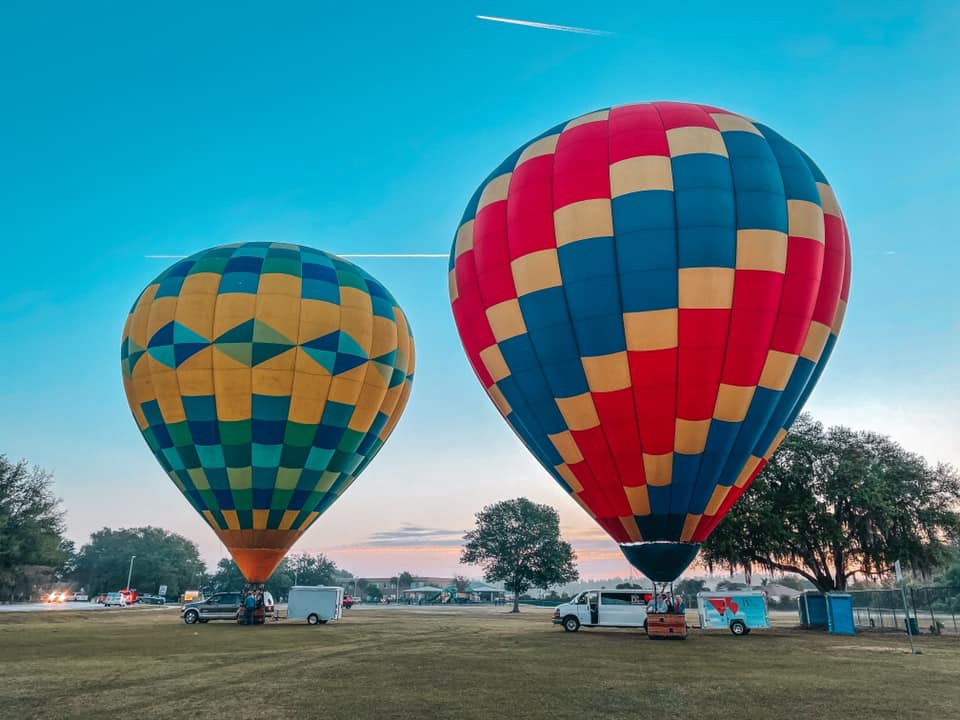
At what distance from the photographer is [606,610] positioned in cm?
2252

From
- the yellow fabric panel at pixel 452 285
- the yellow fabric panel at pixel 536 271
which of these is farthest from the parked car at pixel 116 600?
the yellow fabric panel at pixel 536 271

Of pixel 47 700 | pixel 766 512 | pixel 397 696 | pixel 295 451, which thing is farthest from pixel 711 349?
pixel 766 512

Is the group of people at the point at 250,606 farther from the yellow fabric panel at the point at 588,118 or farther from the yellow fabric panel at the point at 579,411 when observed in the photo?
the yellow fabric panel at the point at 588,118

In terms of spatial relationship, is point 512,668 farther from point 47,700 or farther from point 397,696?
point 47,700

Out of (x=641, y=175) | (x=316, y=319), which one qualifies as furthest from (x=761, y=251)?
(x=316, y=319)

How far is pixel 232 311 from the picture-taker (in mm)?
21312

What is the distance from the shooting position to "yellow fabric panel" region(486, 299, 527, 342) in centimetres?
1506

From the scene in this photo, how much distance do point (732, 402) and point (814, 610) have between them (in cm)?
1840

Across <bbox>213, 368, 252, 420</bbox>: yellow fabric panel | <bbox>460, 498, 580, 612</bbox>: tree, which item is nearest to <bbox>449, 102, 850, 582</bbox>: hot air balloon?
<bbox>213, 368, 252, 420</bbox>: yellow fabric panel

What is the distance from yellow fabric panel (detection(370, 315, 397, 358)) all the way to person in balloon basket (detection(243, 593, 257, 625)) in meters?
10.3

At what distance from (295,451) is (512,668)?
1233 centimetres

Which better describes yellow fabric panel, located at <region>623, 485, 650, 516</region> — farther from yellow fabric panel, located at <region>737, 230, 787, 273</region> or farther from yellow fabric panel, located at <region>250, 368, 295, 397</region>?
yellow fabric panel, located at <region>250, 368, 295, 397</region>

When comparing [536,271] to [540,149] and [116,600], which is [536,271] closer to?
[540,149]

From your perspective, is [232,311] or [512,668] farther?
[232,311]
